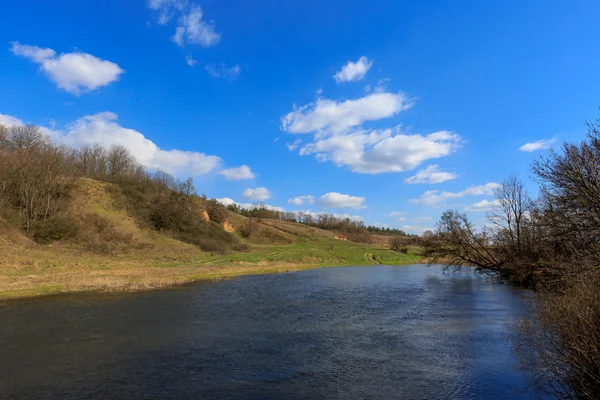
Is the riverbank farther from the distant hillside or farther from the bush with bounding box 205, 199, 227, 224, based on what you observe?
the bush with bounding box 205, 199, 227, 224

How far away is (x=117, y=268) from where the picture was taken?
115 feet

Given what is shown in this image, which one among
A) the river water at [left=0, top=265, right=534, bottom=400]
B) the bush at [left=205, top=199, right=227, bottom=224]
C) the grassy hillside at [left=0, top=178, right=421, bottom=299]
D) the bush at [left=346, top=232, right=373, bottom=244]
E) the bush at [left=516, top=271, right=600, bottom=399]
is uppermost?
the bush at [left=205, top=199, right=227, bottom=224]

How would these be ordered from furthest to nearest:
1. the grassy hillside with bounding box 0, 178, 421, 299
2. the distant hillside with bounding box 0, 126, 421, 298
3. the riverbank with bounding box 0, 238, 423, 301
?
the distant hillside with bounding box 0, 126, 421, 298
the grassy hillside with bounding box 0, 178, 421, 299
the riverbank with bounding box 0, 238, 423, 301

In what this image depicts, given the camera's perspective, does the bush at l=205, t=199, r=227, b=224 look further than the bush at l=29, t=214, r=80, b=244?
Yes

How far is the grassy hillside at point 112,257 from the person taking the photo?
1104 inches

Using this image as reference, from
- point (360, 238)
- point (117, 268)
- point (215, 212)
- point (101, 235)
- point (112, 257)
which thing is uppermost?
point (215, 212)

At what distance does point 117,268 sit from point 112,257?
716 cm

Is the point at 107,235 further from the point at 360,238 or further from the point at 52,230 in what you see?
the point at 360,238

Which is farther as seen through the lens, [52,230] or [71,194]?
[71,194]

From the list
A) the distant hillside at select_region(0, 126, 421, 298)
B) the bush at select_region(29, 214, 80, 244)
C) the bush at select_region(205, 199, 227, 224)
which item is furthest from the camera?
the bush at select_region(205, 199, 227, 224)

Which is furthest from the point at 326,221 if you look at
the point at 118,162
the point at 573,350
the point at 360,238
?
the point at 573,350

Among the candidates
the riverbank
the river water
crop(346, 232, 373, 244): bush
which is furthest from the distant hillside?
crop(346, 232, 373, 244): bush

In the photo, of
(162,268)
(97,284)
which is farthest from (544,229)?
(162,268)

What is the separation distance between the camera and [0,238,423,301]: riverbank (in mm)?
26406
